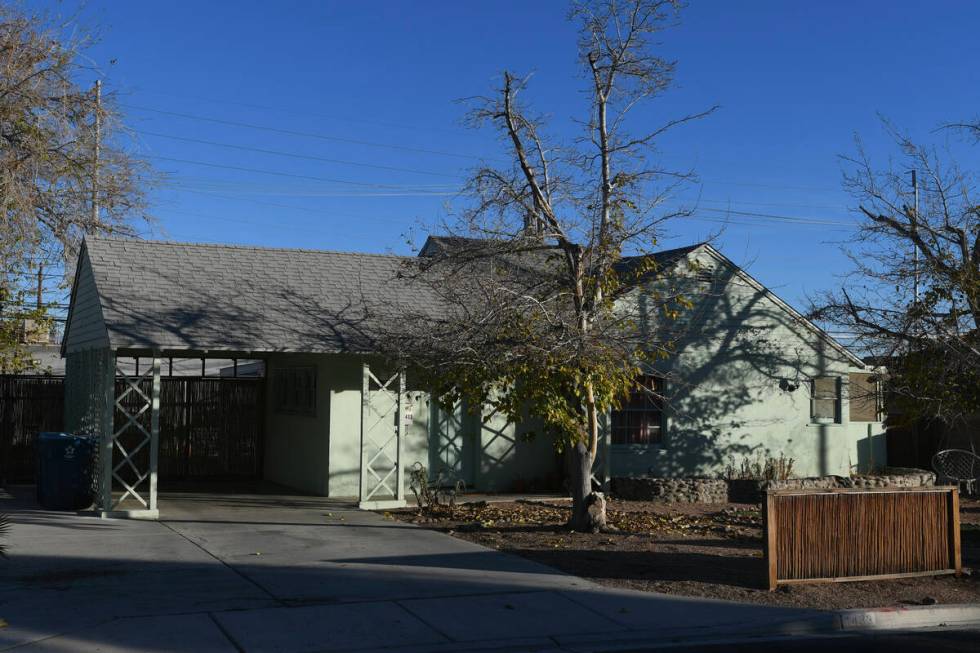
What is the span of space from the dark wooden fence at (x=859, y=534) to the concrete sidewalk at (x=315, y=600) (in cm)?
104

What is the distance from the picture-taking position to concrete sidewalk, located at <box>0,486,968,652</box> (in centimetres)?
788

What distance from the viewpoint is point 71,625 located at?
8.02 metres

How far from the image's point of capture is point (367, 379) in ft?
50.2

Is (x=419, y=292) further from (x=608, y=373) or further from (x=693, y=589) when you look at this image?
(x=693, y=589)

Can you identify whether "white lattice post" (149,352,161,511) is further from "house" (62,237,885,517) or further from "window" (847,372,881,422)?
"window" (847,372,881,422)

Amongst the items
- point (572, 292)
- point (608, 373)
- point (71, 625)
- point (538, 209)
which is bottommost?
point (71, 625)

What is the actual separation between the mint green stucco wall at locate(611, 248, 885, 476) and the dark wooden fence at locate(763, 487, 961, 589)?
7.96 m

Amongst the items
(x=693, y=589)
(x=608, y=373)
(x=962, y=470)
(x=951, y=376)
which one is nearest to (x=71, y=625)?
(x=693, y=589)

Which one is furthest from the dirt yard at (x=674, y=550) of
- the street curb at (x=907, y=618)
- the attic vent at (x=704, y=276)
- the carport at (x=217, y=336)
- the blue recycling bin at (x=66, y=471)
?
Result: the blue recycling bin at (x=66, y=471)

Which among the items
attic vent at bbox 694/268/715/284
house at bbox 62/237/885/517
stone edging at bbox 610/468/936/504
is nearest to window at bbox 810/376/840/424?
house at bbox 62/237/885/517

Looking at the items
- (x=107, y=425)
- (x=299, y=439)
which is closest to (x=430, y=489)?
(x=299, y=439)

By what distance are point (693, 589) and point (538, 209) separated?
5.64m

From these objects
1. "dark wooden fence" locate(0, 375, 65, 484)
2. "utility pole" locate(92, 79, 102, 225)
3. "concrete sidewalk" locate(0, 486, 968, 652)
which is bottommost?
"concrete sidewalk" locate(0, 486, 968, 652)

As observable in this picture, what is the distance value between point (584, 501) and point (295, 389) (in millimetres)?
7386
